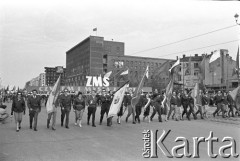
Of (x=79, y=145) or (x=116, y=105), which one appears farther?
(x=116, y=105)

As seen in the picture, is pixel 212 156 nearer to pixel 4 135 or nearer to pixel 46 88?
pixel 4 135

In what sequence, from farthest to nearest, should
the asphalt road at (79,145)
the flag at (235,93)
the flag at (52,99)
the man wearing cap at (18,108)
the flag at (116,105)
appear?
the flag at (235,93)
the flag at (52,99)
the flag at (116,105)
the man wearing cap at (18,108)
the asphalt road at (79,145)

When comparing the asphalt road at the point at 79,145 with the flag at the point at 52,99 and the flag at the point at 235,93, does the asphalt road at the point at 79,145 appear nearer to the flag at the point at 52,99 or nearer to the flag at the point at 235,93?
the flag at the point at 52,99

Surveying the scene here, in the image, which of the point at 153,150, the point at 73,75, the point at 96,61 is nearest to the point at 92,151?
the point at 153,150

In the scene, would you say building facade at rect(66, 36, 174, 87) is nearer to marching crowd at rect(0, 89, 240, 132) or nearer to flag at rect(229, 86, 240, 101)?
flag at rect(229, 86, 240, 101)

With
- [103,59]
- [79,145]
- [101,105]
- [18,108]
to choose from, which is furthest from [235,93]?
[103,59]

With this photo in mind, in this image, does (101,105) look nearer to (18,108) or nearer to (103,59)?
(18,108)

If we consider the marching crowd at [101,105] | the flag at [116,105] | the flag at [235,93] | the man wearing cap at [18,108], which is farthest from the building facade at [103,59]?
the man wearing cap at [18,108]

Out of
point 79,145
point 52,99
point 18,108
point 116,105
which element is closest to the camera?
point 79,145

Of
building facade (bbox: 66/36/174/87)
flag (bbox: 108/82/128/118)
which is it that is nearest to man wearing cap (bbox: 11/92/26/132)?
flag (bbox: 108/82/128/118)

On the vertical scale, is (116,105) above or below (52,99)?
below

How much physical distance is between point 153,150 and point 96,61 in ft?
294

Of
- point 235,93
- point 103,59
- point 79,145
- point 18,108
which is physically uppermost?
point 103,59

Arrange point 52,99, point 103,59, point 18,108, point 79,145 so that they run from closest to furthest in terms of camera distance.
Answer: point 79,145, point 18,108, point 52,99, point 103,59
